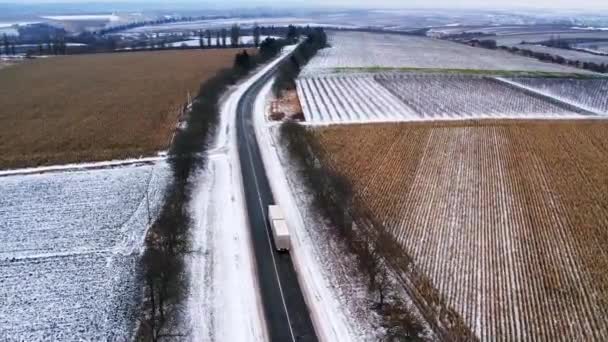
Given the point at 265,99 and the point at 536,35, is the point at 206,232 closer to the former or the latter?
the point at 265,99

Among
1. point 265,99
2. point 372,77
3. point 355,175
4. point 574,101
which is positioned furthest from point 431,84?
point 355,175

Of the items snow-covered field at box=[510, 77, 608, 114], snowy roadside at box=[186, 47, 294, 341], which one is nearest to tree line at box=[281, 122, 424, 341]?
snowy roadside at box=[186, 47, 294, 341]

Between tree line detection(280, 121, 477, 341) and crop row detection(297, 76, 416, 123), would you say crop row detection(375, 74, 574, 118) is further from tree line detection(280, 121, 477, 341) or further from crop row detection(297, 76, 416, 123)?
tree line detection(280, 121, 477, 341)

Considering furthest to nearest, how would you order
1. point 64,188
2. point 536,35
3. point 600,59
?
point 536,35 < point 600,59 < point 64,188

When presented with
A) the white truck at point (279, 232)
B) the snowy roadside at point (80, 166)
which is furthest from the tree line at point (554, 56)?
the white truck at point (279, 232)

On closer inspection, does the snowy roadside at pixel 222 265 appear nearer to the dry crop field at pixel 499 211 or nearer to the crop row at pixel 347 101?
the dry crop field at pixel 499 211

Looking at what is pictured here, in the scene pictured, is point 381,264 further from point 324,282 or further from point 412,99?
point 412,99
